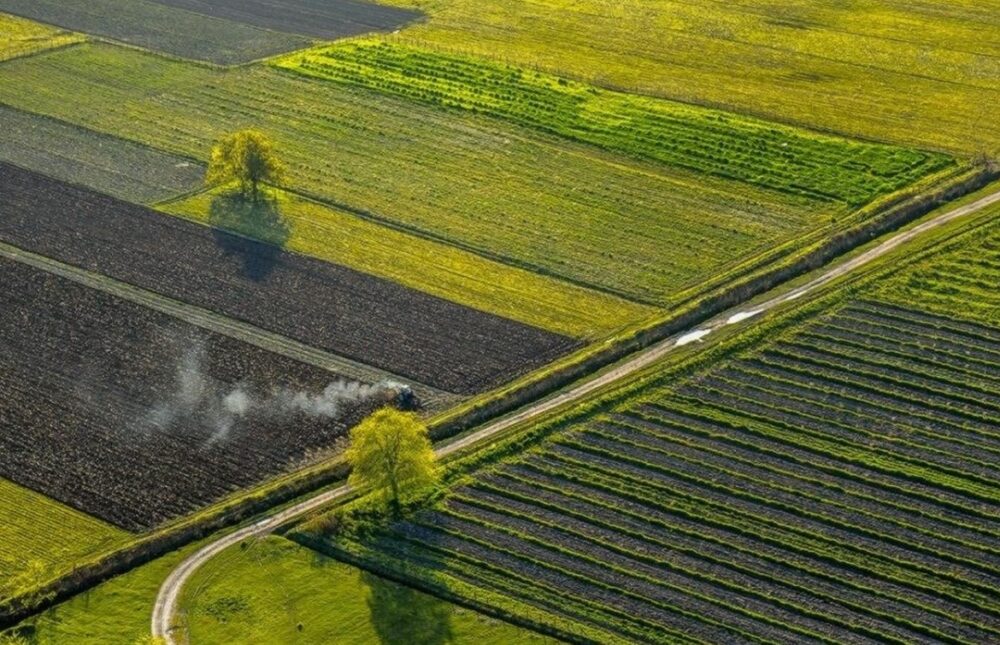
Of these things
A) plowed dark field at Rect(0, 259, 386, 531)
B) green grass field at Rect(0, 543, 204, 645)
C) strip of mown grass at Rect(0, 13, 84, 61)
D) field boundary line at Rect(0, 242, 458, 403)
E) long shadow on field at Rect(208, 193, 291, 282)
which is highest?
strip of mown grass at Rect(0, 13, 84, 61)

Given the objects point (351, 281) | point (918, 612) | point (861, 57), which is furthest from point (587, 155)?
point (918, 612)

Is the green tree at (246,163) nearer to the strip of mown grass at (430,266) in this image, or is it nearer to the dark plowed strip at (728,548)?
the strip of mown grass at (430,266)

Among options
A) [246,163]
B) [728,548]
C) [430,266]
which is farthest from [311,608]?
[246,163]

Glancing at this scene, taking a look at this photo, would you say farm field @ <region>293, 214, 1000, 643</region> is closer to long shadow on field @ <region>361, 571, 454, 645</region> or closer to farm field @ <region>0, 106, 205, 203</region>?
long shadow on field @ <region>361, 571, 454, 645</region>

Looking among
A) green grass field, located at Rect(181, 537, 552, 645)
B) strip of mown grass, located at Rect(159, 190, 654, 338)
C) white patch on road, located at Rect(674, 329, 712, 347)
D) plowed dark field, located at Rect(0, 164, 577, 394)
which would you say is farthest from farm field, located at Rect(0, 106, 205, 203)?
green grass field, located at Rect(181, 537, 552, 645)

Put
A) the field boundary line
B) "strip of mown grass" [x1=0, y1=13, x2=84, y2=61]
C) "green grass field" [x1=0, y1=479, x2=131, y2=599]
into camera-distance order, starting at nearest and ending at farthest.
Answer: "green grass field" [x1=0, y1=479, x2=131, y2=599]
the field boundary line
"strip of mown grass" [x1=0, y1=13, x2=84, y2=61]

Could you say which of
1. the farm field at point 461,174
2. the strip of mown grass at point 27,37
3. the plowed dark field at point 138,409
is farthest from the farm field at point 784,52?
the plowed dark field at point 138,409
